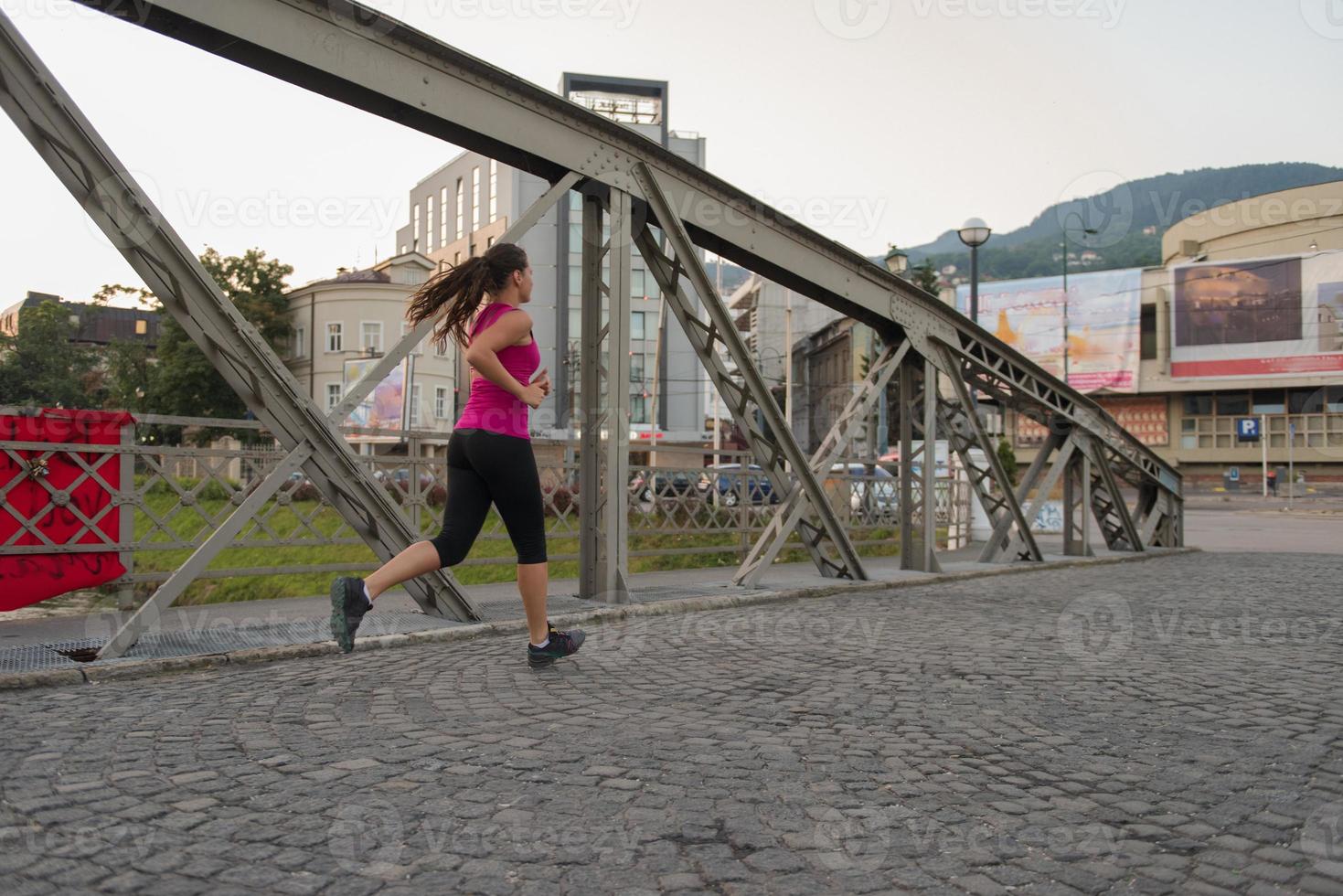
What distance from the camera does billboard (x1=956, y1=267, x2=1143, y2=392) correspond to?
6612 cm

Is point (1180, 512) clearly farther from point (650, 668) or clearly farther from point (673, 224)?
point (650, 668)

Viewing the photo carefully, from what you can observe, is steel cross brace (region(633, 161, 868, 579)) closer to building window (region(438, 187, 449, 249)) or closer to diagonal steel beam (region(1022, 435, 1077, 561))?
diagonal steel beam (region(1022, 435, 1077, 561))

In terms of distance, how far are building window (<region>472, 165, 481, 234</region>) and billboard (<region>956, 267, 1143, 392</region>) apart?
3185cm

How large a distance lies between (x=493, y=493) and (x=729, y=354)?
12.3ft

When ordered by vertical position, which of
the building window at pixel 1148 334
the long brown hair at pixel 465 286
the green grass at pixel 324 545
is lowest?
the green grass at pixel 324 545

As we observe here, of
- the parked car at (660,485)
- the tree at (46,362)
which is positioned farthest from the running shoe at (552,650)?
the tree at (46,362)

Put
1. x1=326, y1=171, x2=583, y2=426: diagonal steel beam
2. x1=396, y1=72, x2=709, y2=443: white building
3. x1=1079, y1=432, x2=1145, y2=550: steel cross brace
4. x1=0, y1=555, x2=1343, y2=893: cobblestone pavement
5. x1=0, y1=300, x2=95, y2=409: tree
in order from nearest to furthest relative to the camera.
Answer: x1=0, y1=555, x2=1343, y2=893: cobblestone pavement < x1=326, y1=171, x2=583, y2=426: diagonal steel beam < x1=1079, y1=432, x2=1145, y2=550: steel cross brace < x1=0, y1=300, x2=95, y2=409: tree < x1=396, y1=72, x2=709, y2=443: white building

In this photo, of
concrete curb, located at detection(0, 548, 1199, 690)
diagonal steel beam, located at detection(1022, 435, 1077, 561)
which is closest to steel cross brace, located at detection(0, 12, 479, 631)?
concrete curb, located at detection(0, 548, 1199, 690)

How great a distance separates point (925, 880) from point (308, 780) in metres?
1.84

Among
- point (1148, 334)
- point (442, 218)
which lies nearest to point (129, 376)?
point (442, 218)

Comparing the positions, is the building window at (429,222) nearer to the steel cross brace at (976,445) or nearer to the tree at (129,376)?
the tree at (129,376)

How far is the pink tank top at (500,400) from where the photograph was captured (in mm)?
5219

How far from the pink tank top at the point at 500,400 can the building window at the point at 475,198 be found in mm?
51566

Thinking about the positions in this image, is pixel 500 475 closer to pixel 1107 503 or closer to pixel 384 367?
pixel 384 367
